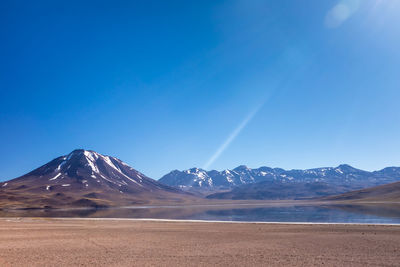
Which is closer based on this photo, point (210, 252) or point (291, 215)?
point (210, 252)

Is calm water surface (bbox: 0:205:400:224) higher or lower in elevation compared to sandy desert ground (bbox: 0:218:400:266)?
lower

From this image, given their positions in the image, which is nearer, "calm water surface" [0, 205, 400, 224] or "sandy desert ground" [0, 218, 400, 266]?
"sandy desert ground" [0, 218, 400, 266]

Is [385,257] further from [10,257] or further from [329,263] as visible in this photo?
[10,257]

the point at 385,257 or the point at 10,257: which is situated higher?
the point at 10,257

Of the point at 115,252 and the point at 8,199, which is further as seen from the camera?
the point at 8,199

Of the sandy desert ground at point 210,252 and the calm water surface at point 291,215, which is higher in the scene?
the sandy desert ground at point 210,252

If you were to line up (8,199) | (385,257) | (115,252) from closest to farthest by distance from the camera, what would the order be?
(385,257) → (115,252) → (8,199)

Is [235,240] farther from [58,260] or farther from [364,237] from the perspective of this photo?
[58,260]

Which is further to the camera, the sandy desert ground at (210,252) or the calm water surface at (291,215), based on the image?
the calm water surface at (291,215)

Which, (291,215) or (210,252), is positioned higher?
(210,252)

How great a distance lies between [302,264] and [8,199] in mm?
206493

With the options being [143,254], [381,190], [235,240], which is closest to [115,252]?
[143,254]

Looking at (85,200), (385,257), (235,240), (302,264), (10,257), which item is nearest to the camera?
(302,264)

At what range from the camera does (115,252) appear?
22.0m
